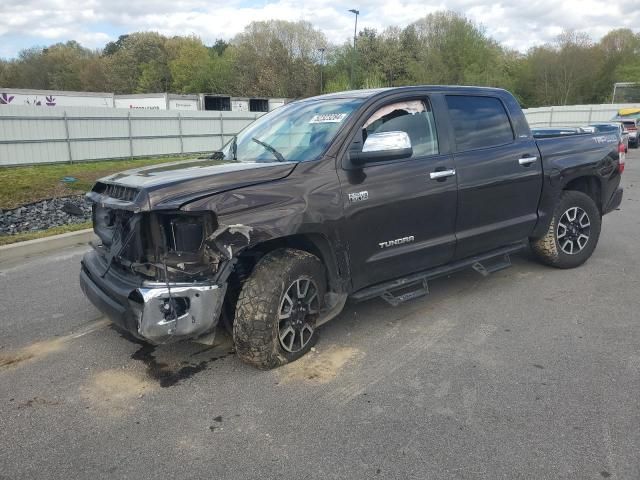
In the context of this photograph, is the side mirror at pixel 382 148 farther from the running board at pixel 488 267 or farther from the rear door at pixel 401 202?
the running board at pixel 488 267

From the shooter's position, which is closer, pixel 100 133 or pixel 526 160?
pixel 526 160

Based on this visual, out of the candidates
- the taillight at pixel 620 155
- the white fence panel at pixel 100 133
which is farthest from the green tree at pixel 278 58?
the taillight at pixel 620 155

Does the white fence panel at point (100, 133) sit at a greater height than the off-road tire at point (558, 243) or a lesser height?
greater

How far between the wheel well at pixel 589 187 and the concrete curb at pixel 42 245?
19.9 feet

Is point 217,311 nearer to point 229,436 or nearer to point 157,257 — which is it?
point 157,257

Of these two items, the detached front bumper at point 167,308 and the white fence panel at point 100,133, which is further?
the white fence panel at point 100,133

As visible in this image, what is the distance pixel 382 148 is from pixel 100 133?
1818 centimetres

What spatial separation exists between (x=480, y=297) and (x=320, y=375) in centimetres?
213

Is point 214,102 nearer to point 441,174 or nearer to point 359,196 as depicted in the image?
point 441,174

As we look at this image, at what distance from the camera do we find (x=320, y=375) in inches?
139

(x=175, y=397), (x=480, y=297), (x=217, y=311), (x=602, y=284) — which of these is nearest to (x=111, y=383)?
(x=175, y=397)

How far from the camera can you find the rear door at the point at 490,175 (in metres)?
4.52

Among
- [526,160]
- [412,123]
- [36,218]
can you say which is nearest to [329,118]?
[412,123]

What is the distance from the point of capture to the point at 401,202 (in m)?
4.04
